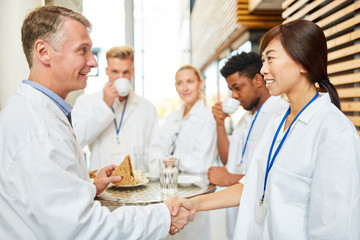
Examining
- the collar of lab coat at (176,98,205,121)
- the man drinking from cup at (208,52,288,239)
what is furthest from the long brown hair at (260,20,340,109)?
the collar of lab coat at (176,98,205,121)

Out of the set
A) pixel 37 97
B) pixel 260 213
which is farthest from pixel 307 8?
pixel 37 97

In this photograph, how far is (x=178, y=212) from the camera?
59.7 inches

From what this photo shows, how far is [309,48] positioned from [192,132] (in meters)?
1.65

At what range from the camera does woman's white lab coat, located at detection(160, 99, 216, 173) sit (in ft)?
8.63

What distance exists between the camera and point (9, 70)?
7.30 ft

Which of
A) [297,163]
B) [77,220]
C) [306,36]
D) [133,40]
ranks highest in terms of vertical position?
[133,40]

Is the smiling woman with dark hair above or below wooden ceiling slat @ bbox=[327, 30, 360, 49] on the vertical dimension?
below

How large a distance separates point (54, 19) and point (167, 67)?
913 cm

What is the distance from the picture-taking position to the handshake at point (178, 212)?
148 centimetres

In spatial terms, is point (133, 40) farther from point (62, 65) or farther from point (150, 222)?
point (150, 222)

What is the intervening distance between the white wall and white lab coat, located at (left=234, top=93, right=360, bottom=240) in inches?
74.4

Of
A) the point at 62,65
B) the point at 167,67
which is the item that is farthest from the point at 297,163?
the point at 167,67

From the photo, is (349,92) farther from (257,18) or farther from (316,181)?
(257,18)

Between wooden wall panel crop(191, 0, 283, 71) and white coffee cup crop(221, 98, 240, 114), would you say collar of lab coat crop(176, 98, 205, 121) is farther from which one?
wooden wall panel crop(191, 0, 283, 71)
